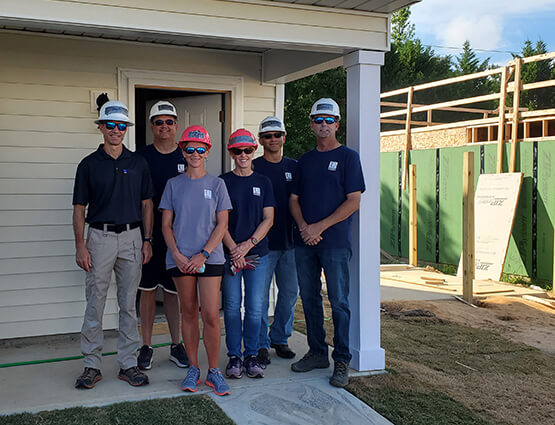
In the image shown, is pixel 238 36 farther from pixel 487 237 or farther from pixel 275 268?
pixel 487 237

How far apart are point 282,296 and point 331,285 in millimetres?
698

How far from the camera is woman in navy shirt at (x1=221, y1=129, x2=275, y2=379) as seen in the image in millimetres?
4242

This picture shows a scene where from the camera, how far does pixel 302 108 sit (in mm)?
19875

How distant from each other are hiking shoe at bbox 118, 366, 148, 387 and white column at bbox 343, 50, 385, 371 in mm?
1567

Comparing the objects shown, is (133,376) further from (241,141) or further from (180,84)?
(180,84)

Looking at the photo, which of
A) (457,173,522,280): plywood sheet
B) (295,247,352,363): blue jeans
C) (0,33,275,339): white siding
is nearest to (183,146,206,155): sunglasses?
(295,247,352,363): blue jeans

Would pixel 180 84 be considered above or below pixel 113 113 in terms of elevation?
above

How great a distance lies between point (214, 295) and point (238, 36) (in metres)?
1.76

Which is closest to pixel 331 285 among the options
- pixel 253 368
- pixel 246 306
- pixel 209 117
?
pixel 246 306

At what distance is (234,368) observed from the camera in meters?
4.40

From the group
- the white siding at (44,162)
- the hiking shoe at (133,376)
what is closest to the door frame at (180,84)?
the white siding at (44,162)

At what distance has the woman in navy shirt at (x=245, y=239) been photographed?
13.9 ft

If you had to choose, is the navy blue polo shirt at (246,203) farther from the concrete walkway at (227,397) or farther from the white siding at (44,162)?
the white siding at (44,162)

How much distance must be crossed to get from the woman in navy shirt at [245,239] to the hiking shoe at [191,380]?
1.03 ft
